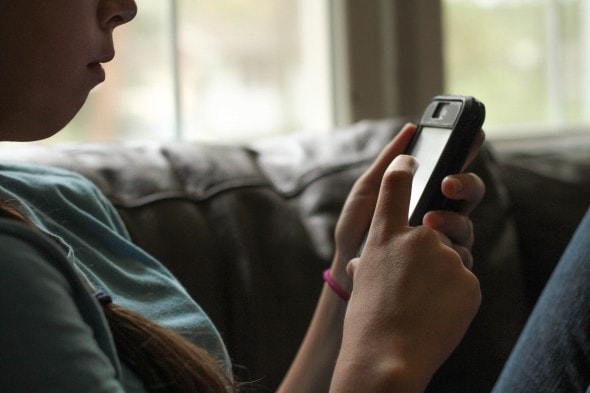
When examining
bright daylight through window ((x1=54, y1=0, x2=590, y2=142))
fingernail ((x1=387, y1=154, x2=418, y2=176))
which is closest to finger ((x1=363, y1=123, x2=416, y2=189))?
fingernail ((x1=387, y1=154, x2=418, y2=176))

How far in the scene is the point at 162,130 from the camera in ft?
4.89

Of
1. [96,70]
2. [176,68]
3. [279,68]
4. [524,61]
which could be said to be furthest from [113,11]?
[524,61]

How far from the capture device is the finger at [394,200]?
0.68 meters

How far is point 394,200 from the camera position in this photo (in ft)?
2.24

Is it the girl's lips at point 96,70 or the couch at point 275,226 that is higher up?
the girl's lips at point 96,70

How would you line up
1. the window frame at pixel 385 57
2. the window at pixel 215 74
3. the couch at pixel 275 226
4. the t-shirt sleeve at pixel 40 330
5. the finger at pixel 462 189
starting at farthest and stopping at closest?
the window frame at pixel 385 57
the window at pixel 215 74
the couch at pixel 275 226
the finger at pixel 462 189
the t-shirt sleeve at pixel 40 330

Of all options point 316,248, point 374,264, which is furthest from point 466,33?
point 374,264

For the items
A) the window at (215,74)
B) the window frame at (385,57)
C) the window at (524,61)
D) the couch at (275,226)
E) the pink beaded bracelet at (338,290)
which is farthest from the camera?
the window at (524,61)

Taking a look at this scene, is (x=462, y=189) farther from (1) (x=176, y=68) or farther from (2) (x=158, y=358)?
(1) (x=176, y=68)

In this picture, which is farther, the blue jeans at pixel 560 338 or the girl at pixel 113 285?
the blue jeans at pixel 560 338

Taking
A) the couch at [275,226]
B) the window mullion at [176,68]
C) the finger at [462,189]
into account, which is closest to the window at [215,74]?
the window mullion at [176,68]

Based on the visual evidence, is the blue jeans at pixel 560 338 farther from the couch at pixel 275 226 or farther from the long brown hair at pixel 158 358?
the long brown hair at pixel 158 358

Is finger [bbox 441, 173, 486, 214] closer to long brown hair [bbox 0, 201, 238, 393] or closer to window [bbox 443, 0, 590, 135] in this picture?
long brown hair [bbox 0, 201, 238, 393]

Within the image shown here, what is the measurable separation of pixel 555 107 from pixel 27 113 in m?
1.49
